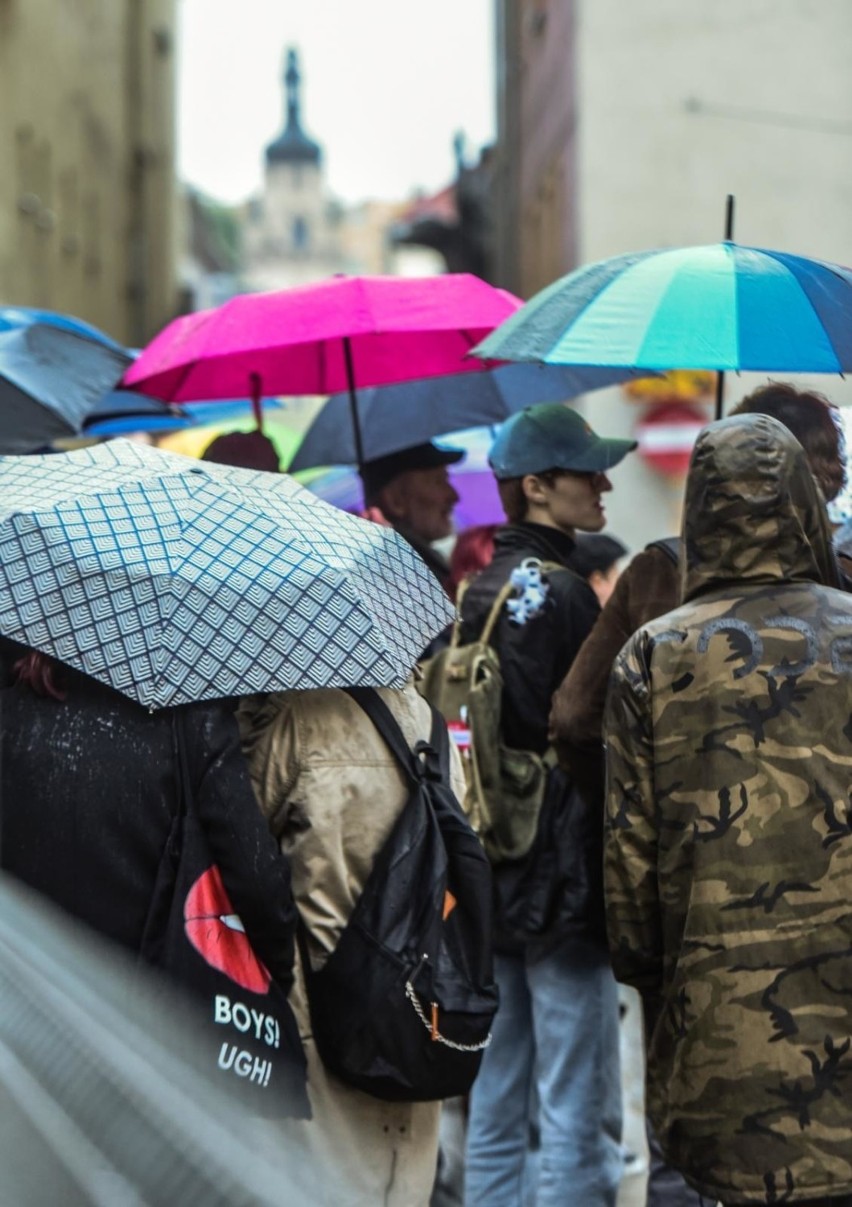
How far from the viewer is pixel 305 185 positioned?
154 meters

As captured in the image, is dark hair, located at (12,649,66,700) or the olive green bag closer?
dark hair, located at (12,649,66,700)

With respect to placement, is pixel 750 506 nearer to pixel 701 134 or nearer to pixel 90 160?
pixel 701 134

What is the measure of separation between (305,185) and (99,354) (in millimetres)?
151646

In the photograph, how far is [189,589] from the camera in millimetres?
3316

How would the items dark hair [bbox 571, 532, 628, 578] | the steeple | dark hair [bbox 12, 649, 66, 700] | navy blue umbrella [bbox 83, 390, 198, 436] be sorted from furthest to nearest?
the steeple, navy blue umbrella [bbox 83, 390, 198, 436], dark hair [bbox 571, 532, 628, 578], dark hair [bbox 12, 649, 66, 700]

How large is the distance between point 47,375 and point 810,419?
2375mm

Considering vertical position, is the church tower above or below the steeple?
below

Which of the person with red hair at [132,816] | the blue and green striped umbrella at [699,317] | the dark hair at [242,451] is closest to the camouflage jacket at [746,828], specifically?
the blue and green striped umbrella at [699,317]

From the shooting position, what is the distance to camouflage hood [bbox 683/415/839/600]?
355cm

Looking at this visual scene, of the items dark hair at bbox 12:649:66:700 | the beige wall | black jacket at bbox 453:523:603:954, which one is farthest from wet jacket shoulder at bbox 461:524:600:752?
the beige wall

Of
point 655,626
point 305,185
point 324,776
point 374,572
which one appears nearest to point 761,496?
point 655,626

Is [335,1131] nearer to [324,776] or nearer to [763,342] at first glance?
[324,776]

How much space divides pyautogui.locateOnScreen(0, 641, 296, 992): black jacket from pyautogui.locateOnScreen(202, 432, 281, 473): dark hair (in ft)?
6.97

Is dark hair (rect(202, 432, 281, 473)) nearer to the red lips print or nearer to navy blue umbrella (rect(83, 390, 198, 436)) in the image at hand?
navy blue umbrella (rect(83, 390, 198, 436))
